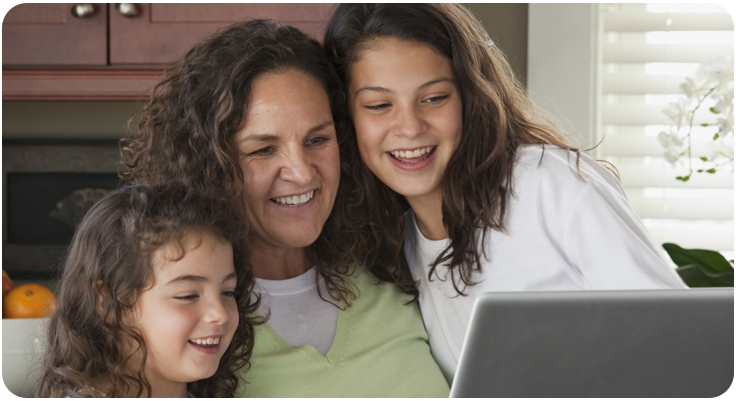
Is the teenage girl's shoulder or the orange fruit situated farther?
the orange fruit

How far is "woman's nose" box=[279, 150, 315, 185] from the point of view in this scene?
1144 mm

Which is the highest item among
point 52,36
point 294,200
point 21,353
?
point 52,36

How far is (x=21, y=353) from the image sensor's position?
4.77 feet

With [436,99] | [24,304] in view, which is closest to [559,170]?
[436,99]

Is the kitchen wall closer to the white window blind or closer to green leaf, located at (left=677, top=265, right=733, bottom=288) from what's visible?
the white window blind

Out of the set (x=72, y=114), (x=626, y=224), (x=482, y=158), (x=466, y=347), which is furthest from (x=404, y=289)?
(x=72, y=114)

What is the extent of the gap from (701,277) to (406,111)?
0.79 meters

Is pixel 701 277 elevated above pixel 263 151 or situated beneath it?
situated beneath

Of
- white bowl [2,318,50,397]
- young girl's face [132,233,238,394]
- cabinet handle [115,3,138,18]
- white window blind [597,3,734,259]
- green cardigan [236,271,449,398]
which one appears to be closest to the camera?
young girl's face [132,233,238,394]

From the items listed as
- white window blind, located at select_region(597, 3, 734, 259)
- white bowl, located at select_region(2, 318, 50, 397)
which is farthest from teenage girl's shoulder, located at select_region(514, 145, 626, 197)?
white bowl, located at select_region(2, 318, 50, 397)

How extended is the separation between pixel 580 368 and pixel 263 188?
709mm

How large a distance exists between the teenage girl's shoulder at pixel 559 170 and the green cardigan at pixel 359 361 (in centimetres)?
35

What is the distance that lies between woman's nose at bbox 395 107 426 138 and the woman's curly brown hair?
16 cm

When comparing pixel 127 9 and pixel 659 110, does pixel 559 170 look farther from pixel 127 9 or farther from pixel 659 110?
pixel 127 9
